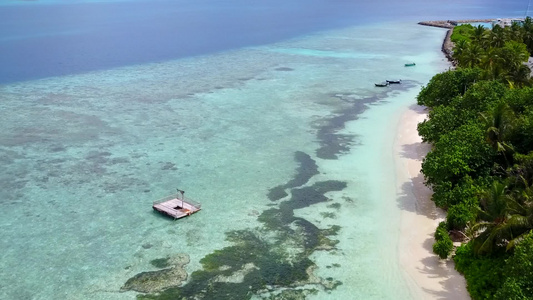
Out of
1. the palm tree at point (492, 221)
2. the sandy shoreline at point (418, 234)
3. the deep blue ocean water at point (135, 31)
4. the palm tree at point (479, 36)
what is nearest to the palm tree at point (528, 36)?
the palm tree at point (479, 36)

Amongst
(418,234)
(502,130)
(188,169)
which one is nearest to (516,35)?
Answer: (502,130)

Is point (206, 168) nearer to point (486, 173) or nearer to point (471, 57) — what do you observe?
point (486, 173)

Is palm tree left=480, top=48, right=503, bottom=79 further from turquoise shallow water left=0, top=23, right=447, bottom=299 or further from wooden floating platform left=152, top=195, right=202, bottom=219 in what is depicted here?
wooden floating platform left=152, top=195, right=202, bottom=219

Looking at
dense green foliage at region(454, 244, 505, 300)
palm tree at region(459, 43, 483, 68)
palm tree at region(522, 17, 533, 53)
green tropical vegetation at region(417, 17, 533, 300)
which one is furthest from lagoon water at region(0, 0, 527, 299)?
palm tree at region(522, 17, 533, 53)

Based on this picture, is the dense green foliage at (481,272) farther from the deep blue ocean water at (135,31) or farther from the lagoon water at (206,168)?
the deep blue ocean water at (135,31)

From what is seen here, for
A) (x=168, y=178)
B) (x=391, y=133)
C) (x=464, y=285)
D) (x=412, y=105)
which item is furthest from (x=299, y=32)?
(x=464, y=285)

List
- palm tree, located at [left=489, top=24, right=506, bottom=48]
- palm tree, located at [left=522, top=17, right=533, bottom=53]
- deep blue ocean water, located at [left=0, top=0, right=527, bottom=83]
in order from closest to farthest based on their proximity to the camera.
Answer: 1. palm tree, located at [left=489, top=24, right=506, bottom=48]
2. palm tree, located at [left=522, top=17, right=533, bottom=53]
3. deep blue ocean water, located at [left=0, top=0, right=527, bottom=83]
